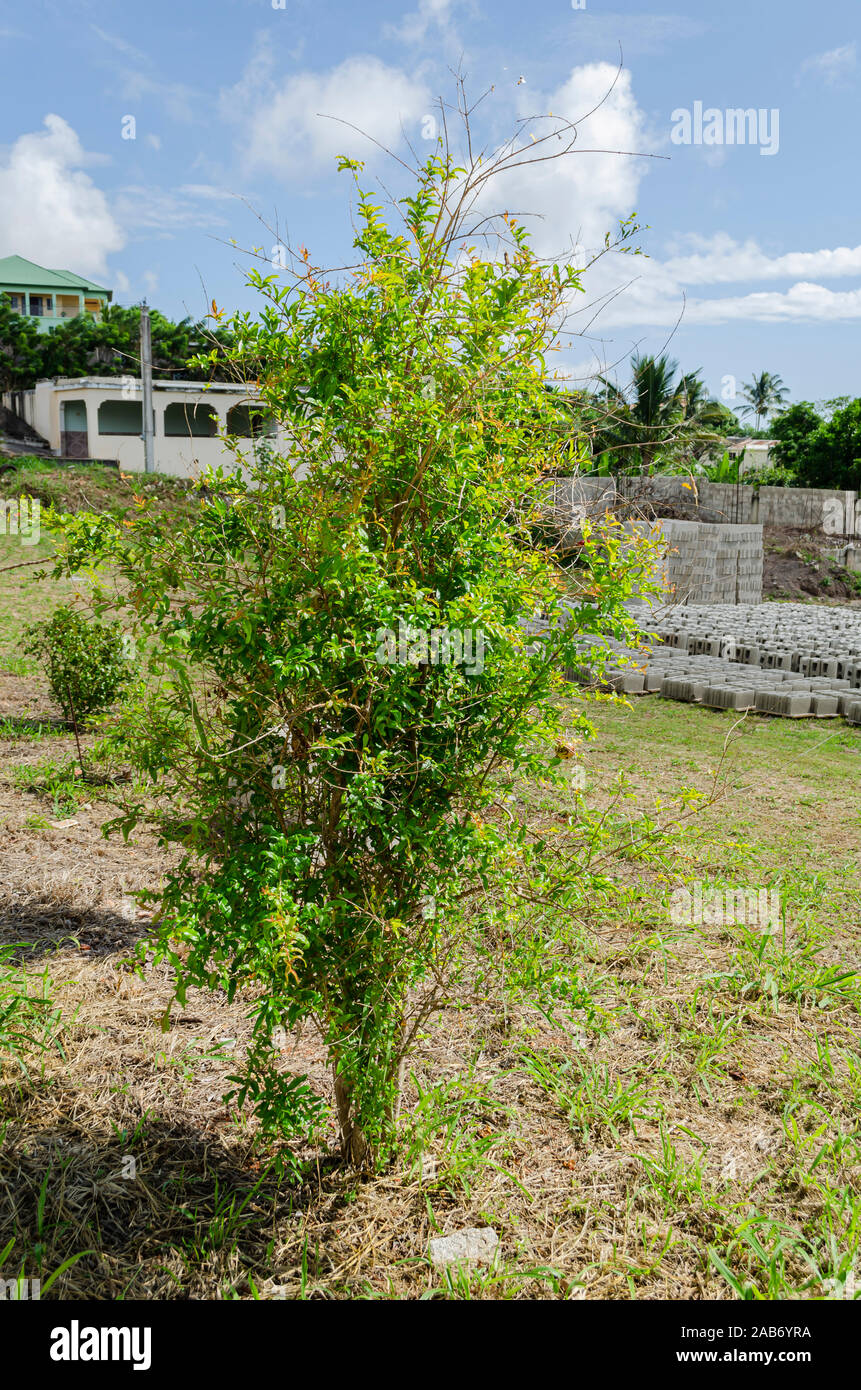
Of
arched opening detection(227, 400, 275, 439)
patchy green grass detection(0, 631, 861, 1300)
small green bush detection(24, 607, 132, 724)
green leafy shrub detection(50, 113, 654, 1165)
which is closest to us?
green leafy shrub detection(50, 113, 654, 1165)

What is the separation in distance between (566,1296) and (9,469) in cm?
2725

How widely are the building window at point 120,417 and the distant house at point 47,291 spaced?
18.6 m

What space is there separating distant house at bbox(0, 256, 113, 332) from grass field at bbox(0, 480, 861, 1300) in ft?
173

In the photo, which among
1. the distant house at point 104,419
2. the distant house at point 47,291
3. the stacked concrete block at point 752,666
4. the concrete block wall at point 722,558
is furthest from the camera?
the distant house at point 47,291

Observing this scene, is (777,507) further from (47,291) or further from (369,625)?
(47,291)

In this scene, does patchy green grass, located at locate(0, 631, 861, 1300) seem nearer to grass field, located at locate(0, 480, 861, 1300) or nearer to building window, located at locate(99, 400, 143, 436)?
grass field, located at locate(0, 480, 861, 1300)

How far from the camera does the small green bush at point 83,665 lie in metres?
6.79

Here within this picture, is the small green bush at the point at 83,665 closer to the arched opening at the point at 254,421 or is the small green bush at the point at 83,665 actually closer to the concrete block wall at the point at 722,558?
the arched opening at the point at 254,421


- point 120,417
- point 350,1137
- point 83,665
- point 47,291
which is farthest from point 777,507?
point 47,291

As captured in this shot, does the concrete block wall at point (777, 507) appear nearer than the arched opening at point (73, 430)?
Yes

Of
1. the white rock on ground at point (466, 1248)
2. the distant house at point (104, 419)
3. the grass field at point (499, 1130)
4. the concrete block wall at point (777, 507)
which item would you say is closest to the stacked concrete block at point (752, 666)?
the grass field at point (499, 1130)

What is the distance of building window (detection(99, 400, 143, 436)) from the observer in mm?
33569

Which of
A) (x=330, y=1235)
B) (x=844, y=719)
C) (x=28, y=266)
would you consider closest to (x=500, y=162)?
(x=330, y=1235)

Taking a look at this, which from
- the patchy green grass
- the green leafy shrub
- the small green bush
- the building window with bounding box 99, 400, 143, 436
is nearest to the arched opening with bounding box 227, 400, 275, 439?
the green leafy shrub
